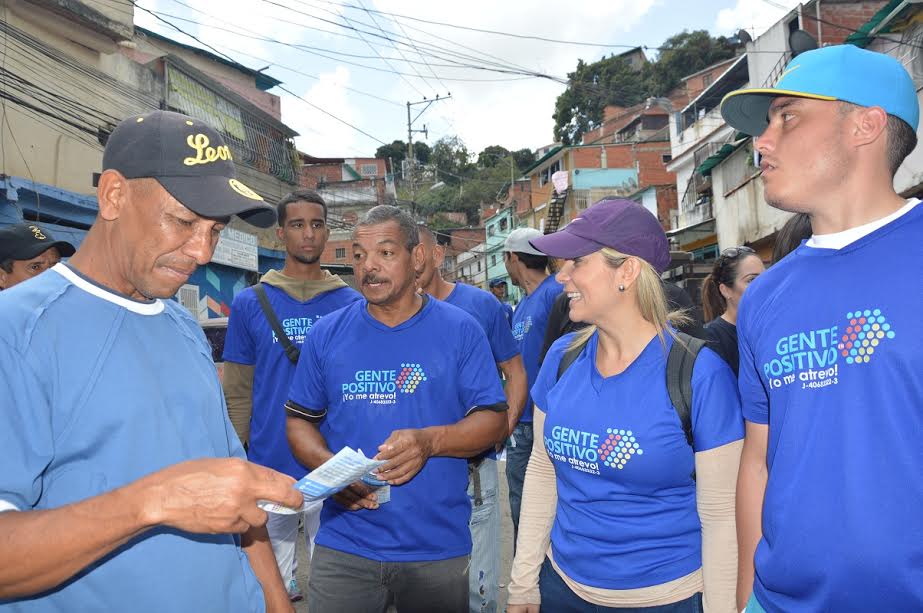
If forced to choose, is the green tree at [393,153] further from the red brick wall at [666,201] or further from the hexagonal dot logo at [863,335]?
the hexagonal dot logo at [863,335]

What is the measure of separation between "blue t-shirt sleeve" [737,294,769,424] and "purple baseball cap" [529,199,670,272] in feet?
2.25

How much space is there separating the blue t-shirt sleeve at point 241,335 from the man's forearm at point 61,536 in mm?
3422

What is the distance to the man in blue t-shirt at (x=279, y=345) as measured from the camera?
4715 millimetres

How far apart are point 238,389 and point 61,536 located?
3.57m

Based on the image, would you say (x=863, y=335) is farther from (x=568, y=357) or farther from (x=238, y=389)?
(x=238, y=389)

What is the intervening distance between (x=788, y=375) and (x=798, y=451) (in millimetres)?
227

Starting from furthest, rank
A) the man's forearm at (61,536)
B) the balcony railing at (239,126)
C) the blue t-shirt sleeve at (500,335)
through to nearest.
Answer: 1. the balcony railing at (239,126)
2. the blue t-shirt sleeve at (500,335)
3. the man's forearm at (61,536)

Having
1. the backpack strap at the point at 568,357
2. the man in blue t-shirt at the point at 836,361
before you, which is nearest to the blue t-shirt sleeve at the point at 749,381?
the man in blue t-shirt at the point at 836,361

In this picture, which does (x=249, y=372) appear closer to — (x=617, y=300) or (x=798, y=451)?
(x=617, y=300)

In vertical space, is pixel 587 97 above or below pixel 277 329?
above

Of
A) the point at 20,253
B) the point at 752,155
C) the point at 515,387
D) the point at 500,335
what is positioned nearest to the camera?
the point at 20,253

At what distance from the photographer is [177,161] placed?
199 cm

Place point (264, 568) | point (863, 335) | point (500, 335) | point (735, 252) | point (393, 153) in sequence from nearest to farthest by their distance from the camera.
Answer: point (863, 335)
point (264, 568)
point (735, 252)
point (500, 335)
point (393, 153)

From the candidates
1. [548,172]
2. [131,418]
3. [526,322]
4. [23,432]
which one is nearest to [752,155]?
[526,322]
